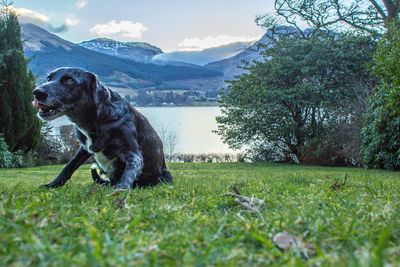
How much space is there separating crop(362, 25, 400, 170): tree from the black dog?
10.00 metres

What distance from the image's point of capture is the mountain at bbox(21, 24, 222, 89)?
3455 inches

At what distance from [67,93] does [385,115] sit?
11.9 m

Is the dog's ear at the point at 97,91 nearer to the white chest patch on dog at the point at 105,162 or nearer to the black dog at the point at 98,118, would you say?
the black dog at the point at 98,118

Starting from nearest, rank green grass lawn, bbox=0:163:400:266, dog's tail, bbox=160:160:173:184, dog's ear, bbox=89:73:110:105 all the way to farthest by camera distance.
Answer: green grass lawn, bbox=0:163:400:266, dog's ear, bbox=89:73:110:105, dog's tail, bbox=160:160:173:184

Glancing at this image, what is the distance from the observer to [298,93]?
18562 millimetres

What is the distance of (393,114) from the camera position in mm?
11047

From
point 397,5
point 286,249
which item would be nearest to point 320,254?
point 286,249

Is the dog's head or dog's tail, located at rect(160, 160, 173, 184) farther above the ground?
the dog's head

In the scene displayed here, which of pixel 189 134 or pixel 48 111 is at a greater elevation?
pixel 48 111

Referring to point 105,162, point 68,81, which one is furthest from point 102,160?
point 68,81

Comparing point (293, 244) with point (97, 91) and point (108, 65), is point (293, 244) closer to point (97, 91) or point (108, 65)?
point (97, 91)

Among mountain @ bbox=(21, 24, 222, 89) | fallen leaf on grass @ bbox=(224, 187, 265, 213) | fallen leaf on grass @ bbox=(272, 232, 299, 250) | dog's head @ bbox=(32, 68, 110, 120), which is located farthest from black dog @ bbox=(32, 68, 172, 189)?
mountain @ bbox=(21, 24, 222, 89)

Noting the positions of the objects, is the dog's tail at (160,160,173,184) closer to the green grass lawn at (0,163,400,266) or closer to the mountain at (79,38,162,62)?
the green grass lawn at (0,163,400,266)

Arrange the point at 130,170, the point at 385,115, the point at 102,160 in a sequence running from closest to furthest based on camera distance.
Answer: the point at 130,170
the point at 102,160
the point at 385,115
